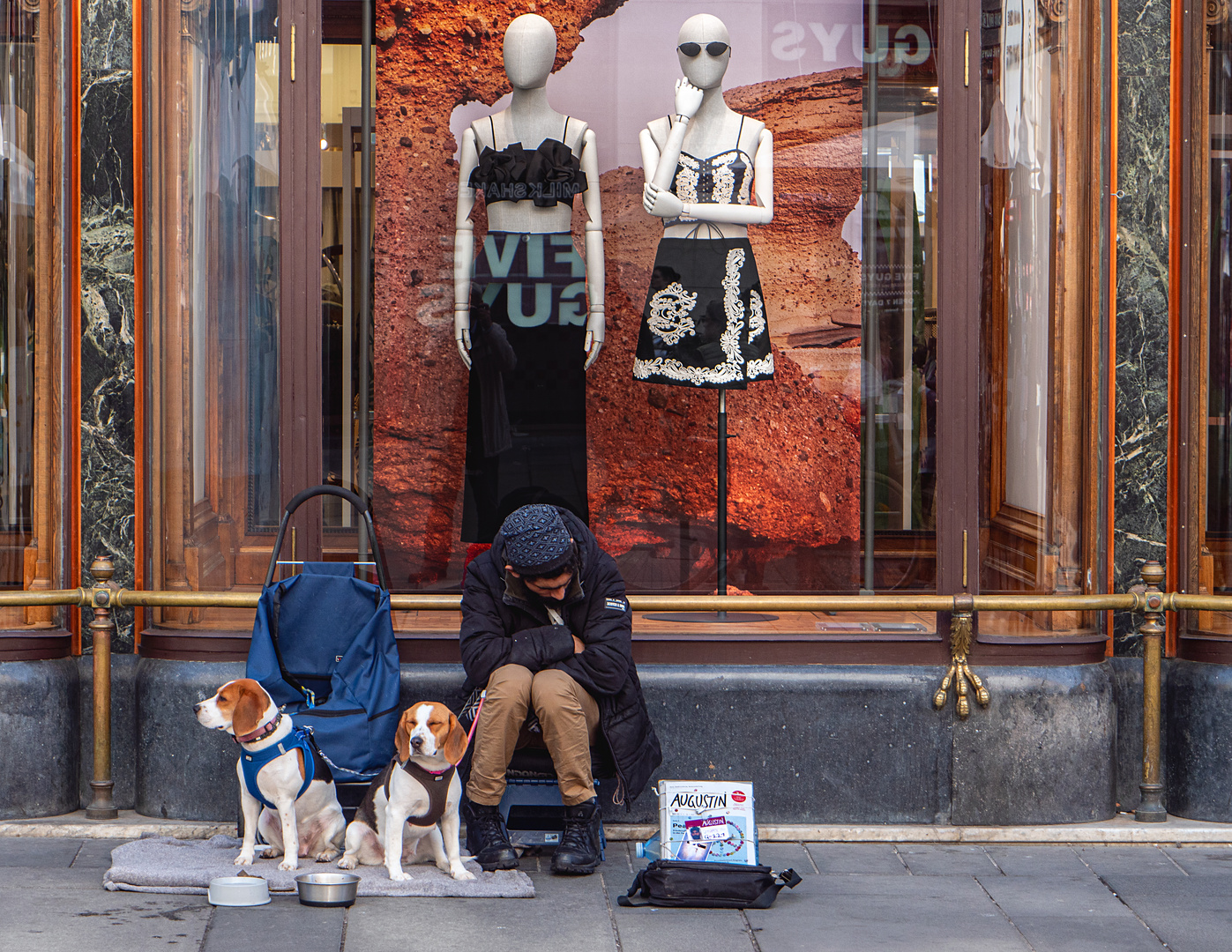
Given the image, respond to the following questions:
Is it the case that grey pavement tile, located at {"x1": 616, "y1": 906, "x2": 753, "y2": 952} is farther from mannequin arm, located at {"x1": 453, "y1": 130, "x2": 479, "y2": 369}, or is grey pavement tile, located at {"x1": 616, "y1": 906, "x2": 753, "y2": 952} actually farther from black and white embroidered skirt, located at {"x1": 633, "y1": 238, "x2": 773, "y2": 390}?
mannequin arm, located at {"x1": 453, "y1": 130, "x2": 479, "y2": 369}

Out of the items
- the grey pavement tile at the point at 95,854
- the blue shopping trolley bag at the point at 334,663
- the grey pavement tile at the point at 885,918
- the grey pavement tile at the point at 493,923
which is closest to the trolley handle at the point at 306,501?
the blue shopping trolley bag at the point at 334,663

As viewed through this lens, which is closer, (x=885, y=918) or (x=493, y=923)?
(x=493, y=923)

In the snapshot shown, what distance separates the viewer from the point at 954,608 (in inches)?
203

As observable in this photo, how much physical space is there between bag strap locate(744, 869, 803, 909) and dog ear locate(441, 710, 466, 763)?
97 centimetres

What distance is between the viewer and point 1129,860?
482 cm

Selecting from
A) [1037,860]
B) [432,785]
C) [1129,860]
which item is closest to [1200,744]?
[1129,860]

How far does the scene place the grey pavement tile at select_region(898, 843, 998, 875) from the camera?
470 cm

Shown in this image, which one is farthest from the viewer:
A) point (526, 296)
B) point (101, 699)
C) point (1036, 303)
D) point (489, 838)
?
point (526, 296)

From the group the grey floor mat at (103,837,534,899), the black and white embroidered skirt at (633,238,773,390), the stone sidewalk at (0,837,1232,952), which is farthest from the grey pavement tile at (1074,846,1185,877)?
the black and white embroidered skirt at (633,238,773,390)

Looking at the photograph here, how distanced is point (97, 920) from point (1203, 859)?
3.51 m

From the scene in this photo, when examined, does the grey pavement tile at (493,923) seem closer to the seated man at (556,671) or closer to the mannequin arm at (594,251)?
the seated man at (556,671)

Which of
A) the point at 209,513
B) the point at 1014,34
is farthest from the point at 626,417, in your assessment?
the point at 1014,34

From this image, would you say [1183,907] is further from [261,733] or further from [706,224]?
[706,224]

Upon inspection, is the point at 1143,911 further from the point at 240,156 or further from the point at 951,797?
the point at 240,156
